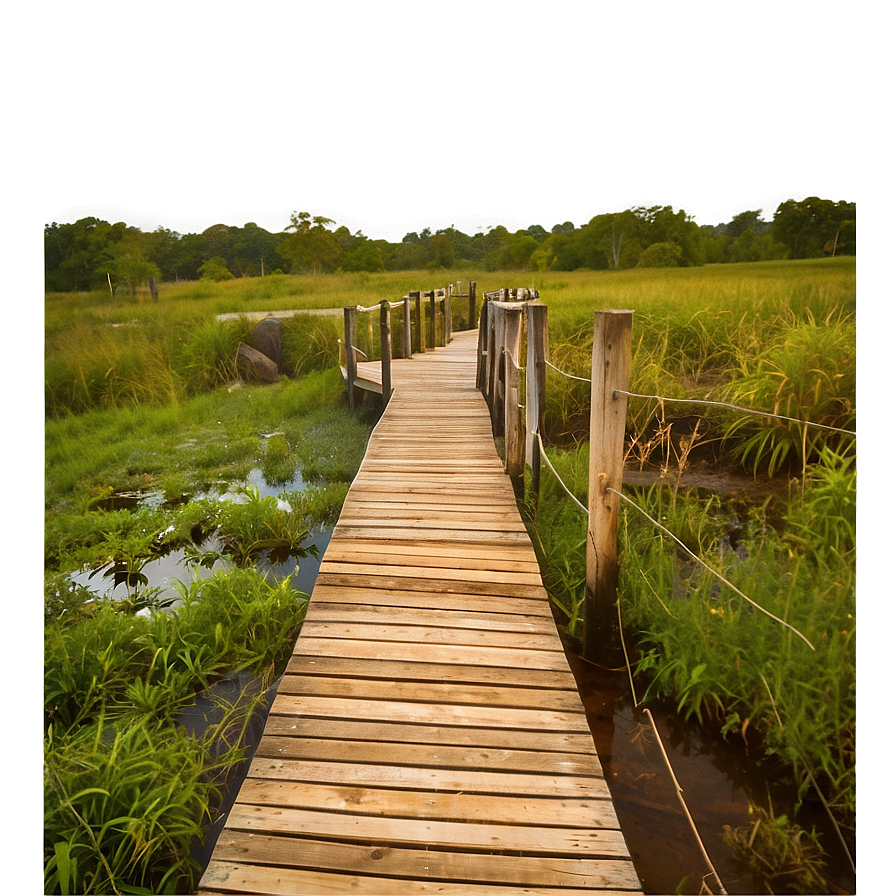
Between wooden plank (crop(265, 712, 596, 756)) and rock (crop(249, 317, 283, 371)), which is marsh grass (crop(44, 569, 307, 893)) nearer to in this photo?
wooden plank (crop(265, 712, 596, 756))

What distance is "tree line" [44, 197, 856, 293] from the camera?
33.1m

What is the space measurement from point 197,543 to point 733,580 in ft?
13.5

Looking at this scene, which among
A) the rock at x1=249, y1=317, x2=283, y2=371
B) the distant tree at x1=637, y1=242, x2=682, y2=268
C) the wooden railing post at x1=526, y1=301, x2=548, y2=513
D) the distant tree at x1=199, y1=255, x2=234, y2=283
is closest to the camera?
the wooden railing post at x1=526, y1=301, x2=548, y2=513

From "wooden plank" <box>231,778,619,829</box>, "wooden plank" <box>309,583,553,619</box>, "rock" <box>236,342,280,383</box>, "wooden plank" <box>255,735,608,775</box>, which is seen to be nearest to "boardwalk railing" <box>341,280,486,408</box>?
"rock" <box>236,342,280,383</box>

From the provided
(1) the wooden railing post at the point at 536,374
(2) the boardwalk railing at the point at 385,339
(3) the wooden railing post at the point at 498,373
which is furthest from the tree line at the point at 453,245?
(1) the wooden railing post at the point at 536,374

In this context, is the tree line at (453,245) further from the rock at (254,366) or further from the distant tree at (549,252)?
the rock at (254,366)

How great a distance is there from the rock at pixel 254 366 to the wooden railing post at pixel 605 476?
31.3 feet

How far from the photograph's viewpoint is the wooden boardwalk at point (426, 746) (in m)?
1.82

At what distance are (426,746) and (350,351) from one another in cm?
706

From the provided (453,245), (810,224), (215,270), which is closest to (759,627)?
(810,224)

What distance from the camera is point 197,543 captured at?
17.7ft

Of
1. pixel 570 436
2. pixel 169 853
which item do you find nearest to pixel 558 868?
pixel 169 853

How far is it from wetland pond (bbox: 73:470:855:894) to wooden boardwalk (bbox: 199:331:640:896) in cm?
43

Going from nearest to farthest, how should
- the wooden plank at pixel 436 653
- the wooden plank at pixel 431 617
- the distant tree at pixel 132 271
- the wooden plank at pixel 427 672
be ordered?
the wooden plank at pixel 427 672 → the wooden plank at pixel 436 653 → the wooden plank at pixel 431 617 → the distant tree at pixel 132 271
